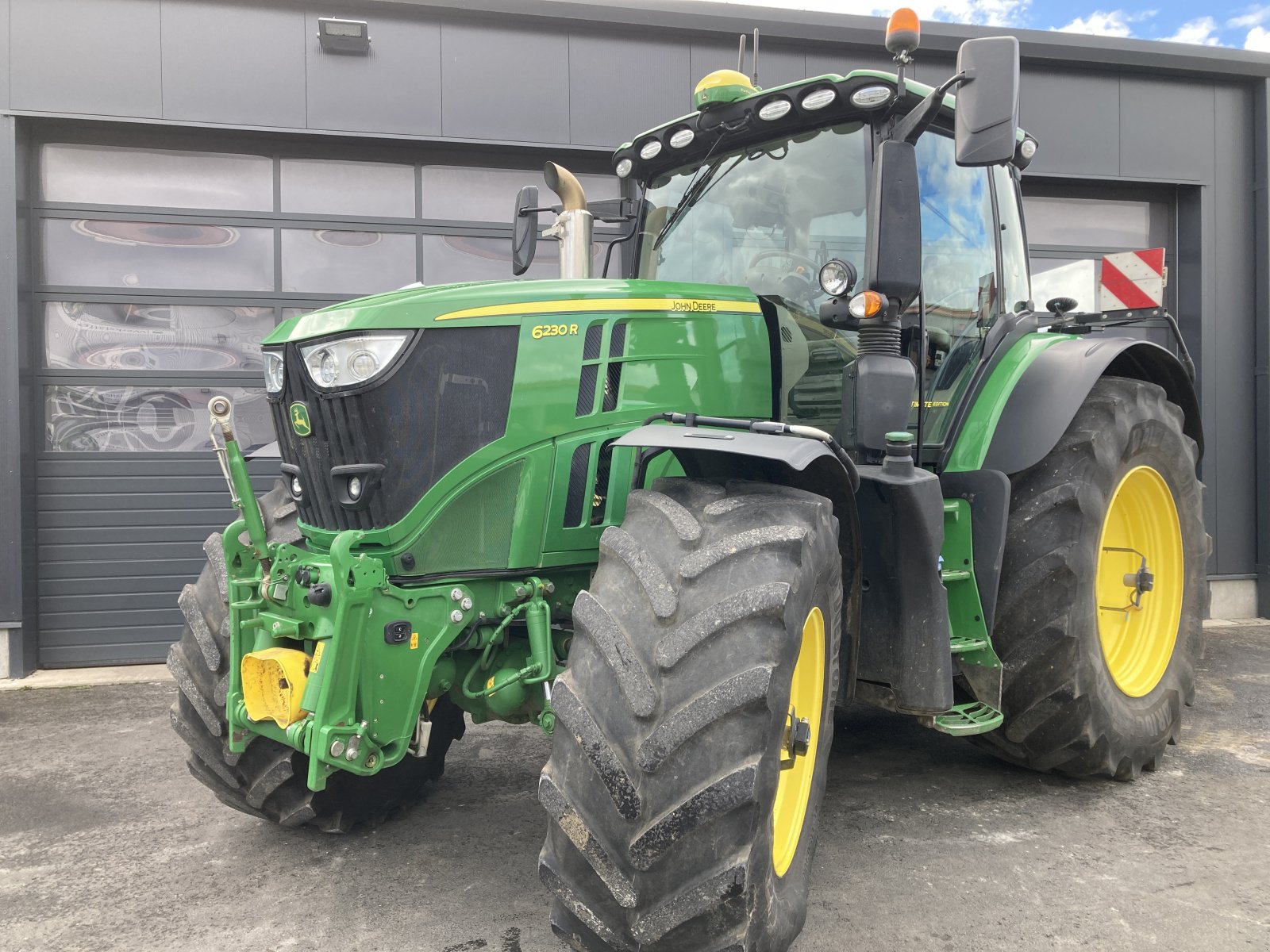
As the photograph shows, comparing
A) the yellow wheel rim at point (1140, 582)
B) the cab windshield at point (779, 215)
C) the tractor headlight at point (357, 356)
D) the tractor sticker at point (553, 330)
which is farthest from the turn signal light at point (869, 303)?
the yellow wheel rim at point (1140, 582)

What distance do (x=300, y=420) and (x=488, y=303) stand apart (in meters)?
0.67

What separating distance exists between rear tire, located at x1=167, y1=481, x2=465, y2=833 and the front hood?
0.81m

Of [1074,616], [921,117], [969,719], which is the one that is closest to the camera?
[921,117]

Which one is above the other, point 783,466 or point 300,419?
point 300,419

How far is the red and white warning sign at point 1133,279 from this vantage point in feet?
23.1

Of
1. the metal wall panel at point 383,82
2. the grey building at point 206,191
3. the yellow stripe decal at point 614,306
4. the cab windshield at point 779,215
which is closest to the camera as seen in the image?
the yellow stripe decal at point 614,306

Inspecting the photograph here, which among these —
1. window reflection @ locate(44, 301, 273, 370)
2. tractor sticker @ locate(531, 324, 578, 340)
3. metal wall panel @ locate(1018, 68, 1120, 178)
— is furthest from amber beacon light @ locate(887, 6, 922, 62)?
metal wall panel @ locate(1018, 68, 1120, 178)

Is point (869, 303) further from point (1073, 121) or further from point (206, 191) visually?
point (1073, 121)

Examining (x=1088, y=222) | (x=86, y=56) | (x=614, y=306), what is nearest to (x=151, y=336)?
(x=86, y=56)

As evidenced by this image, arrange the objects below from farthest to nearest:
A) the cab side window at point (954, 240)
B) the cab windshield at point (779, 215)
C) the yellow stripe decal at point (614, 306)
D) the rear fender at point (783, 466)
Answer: the cab side window at point (954, 240) → the cab windshield at point (779, 215) → the yellow stripe decal at point (614, 306) → the rear fender at point (783, 466)

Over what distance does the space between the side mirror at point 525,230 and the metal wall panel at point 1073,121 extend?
5234 millimetres

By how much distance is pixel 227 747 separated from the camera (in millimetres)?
3207

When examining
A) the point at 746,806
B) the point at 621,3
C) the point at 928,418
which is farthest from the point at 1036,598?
the point at 621,3

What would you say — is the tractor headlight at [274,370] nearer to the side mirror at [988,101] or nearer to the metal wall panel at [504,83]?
the side mirror at [988,101]
